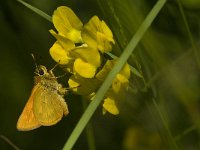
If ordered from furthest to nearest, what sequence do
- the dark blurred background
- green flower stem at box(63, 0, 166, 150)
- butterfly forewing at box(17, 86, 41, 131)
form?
the dark blurred background, butterfly forewing at box(17, 86, 41, 131), green flower stem at box(63, 0, 166, 150)

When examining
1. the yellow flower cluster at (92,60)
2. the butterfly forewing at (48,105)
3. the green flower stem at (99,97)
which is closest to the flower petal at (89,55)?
the yellow flower cluster at (92,60)

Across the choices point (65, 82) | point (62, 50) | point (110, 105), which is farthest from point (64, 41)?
point (65, 82)

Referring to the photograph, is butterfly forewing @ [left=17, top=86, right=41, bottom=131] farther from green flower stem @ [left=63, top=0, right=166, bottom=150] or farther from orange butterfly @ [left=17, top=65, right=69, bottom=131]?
green flower stem @ [left=63, top=0, right=166, bottom=150]

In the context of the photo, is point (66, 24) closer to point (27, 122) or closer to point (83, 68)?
point (83, 68)

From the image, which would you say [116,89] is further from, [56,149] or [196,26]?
[56,149]

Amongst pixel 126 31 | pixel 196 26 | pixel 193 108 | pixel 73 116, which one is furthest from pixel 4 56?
pixel 193 108

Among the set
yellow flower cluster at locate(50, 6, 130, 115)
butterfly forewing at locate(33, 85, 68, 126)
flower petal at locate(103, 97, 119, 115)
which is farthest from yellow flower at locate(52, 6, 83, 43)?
butterfly forewing at locate(33, 85, 68, 126)

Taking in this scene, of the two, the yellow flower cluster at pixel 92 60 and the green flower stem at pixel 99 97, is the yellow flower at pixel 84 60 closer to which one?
the yellow flower cluster at pixel 92 60

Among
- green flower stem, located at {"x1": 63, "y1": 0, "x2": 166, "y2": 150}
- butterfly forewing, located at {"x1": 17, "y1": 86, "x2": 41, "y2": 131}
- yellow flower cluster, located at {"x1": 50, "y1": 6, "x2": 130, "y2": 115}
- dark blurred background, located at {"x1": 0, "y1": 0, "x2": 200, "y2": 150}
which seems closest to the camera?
green flower stem, located at {"x1": 63, "y1": 0, "x2": 166, "y2": 150}
